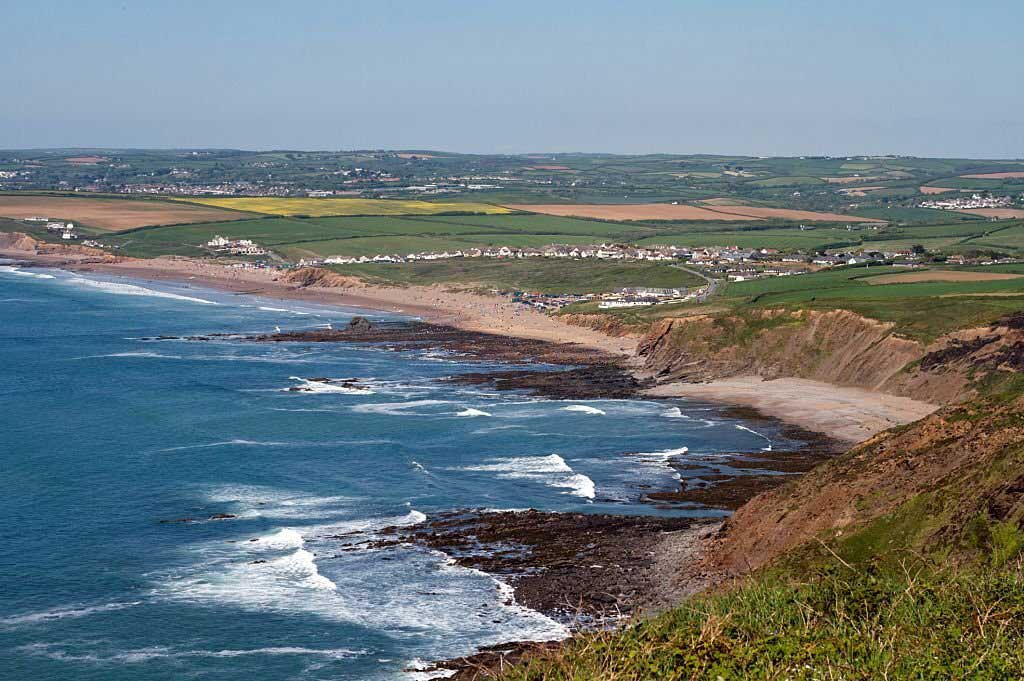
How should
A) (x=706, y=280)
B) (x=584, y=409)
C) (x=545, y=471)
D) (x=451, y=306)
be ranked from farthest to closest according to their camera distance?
(x=706, y=280) → (x=451, y=306) → (x=584, y=409) → (x=545, y=471)

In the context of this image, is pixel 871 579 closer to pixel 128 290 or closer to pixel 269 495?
pixel 269 495

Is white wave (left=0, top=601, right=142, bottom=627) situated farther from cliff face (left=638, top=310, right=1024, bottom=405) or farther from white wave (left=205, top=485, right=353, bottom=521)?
cliff face (left=638, top=310, right=1024, bottom=405)

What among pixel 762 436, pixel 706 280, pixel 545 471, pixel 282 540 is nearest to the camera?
pixel 282 540

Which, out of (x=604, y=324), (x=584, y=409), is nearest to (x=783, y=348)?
(x=584, y=409)

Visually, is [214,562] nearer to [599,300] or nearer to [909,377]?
[909,377]

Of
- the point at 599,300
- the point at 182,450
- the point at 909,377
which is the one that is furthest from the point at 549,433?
the point at 599,300
